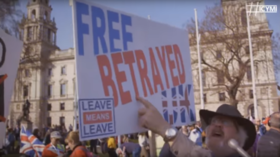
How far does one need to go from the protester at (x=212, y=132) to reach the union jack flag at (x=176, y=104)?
0.44 m

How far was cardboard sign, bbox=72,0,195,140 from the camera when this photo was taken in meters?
1.99

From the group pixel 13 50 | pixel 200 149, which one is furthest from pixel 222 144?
pixel 13 50

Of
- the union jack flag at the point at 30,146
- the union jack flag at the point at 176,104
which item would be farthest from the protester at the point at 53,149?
the union jack flag at the point at 176,104

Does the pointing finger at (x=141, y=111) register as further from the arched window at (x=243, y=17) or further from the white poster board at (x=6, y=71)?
the arched window at (x=243, y=17)

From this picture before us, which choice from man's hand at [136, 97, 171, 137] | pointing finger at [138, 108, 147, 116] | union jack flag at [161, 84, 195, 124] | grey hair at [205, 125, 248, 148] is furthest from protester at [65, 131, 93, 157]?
grey hair at [205, 125, 248, 148]

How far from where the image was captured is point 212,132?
196 centimetres

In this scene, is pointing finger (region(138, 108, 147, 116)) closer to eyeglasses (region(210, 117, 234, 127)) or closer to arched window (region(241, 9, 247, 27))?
eyeglasses (region(210, 117, 234, 127))

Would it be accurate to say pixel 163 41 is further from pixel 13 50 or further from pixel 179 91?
pixel 13 50

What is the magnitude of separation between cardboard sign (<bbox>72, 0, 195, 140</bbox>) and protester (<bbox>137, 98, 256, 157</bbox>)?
0.68ft

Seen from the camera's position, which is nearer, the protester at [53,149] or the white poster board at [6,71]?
the white poster board at [6,71]

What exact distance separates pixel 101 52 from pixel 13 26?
14.6m

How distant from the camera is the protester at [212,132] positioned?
1.63m

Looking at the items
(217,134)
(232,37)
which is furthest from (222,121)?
(232,37)

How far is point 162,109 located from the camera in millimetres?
2584
